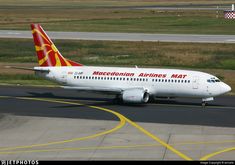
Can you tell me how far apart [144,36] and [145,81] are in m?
54.9

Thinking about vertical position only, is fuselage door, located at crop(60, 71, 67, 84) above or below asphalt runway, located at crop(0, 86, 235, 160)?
above

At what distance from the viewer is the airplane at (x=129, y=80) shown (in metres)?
57.0

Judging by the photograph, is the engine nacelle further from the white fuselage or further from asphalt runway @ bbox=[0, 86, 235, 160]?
the white fuselage

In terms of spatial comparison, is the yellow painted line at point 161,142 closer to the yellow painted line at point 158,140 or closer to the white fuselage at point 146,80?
the yellow painted line at point 158,140

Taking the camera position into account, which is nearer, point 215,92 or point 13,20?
point 215,92

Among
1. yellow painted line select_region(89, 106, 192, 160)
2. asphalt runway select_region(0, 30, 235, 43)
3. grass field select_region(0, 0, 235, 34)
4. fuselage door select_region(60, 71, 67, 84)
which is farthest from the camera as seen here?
grass field select_region(0, 0, 235, 34)

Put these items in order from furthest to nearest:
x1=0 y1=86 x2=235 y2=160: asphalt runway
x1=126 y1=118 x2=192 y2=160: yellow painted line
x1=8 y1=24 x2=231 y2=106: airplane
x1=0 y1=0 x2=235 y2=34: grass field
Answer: x1=0 y1=0 x2=235 y2=34: grass field
x1=8 y1=24 x2=231 y2=106: airplane
x1=0 y1=86 x2=235 y2=160: asphalt runway
x1=126 y1=118 x2=192 y2=160: yellow painted line

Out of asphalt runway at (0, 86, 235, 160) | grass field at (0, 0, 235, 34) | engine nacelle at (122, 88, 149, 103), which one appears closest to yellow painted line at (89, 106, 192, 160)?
asphalt runway at (0, 86, 235, 160)

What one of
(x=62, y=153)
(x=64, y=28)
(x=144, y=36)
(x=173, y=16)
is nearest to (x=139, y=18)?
(x=173, y=16)

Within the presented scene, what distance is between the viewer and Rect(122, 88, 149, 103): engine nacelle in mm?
56844

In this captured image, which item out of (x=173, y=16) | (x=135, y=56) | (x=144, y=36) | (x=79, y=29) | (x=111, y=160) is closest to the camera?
(x=111, y=160)

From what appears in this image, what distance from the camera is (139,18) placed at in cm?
15075

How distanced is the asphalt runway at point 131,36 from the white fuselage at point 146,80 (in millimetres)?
46469

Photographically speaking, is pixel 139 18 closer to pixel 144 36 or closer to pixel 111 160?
pixel 144 36
